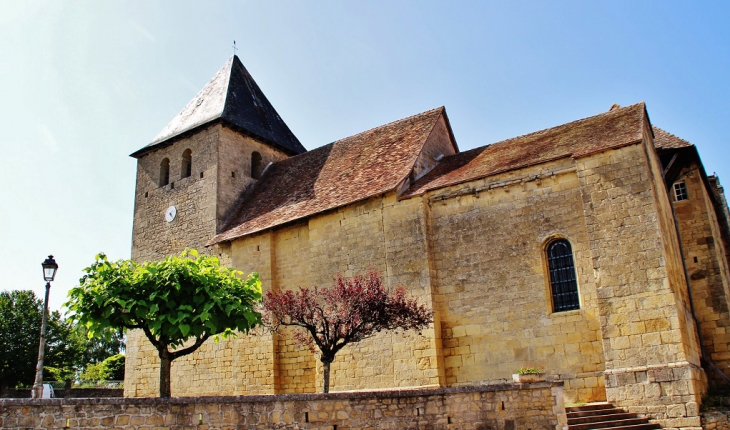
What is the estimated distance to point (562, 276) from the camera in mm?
13297

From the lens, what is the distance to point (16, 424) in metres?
8.34

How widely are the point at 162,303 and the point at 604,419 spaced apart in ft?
28.3

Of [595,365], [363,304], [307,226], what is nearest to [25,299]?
[307,226]

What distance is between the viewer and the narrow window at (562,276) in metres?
13.1

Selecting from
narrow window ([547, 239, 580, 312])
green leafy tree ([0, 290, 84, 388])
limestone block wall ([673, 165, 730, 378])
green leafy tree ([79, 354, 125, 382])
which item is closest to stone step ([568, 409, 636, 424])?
narrow window ([547, 239, 580, 312])

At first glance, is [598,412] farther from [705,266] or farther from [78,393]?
[78,393]

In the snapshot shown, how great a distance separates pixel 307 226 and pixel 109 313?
6255mm

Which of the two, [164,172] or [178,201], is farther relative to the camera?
[164,172]

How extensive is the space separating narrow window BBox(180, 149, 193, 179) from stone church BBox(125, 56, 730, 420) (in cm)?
156

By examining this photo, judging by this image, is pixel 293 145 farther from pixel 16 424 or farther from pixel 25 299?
pixel 25 299

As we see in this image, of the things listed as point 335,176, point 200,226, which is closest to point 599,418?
point 335,176

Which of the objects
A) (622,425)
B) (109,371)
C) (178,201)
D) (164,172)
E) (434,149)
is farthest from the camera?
(109,371)

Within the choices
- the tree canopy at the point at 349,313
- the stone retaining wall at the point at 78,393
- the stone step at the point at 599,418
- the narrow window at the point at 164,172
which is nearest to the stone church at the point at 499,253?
the stone step at the point at 599,418

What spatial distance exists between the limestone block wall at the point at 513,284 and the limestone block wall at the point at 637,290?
1.68 feet
